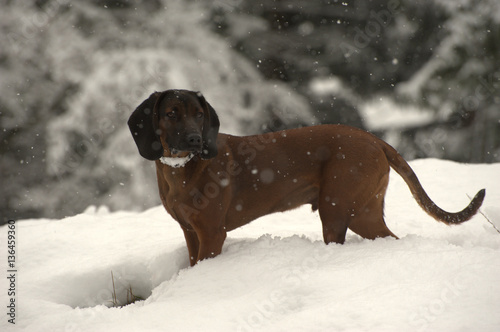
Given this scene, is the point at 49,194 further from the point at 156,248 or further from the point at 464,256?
the point at 464,256

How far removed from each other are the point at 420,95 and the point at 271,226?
5.49 meters

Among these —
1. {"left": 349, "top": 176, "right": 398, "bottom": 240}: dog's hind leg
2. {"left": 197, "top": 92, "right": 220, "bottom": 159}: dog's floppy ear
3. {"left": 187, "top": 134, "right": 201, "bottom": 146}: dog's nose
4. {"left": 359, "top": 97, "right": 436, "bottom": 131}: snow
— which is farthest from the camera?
{"left": 359, "top": 97, "right": 436, "bottom": 131}: snow

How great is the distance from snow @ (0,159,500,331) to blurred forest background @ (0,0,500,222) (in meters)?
4.20

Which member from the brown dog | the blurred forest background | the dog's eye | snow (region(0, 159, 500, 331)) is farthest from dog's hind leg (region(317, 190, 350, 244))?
the blurred forest background

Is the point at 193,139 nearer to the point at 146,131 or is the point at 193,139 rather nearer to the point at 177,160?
the point at 177,160

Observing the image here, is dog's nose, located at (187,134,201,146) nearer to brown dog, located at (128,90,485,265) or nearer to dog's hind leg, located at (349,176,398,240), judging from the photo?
brown dog, located at (128,90,485,265)

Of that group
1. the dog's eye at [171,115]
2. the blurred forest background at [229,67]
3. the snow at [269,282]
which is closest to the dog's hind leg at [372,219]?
the snow at [269,282]

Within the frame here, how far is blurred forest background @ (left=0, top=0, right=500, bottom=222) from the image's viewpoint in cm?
833

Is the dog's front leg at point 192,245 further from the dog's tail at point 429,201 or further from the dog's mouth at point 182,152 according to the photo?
the dog's tail at point 429,201

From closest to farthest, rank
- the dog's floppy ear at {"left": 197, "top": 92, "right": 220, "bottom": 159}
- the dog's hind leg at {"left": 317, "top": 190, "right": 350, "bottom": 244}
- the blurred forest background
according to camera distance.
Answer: the dog's floppy ear at {"left": 197, "top": 92, "right": 220, "bottom": 159} → the dog's hind leg at {"left": 317, "top": 190, "right": 350, "bottom": 244} → the blurred forest background

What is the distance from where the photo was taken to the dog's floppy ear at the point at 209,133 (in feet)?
10.3

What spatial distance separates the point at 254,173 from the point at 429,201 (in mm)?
1426

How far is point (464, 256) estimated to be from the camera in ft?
8.60

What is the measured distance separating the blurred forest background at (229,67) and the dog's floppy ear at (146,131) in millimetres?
5222
